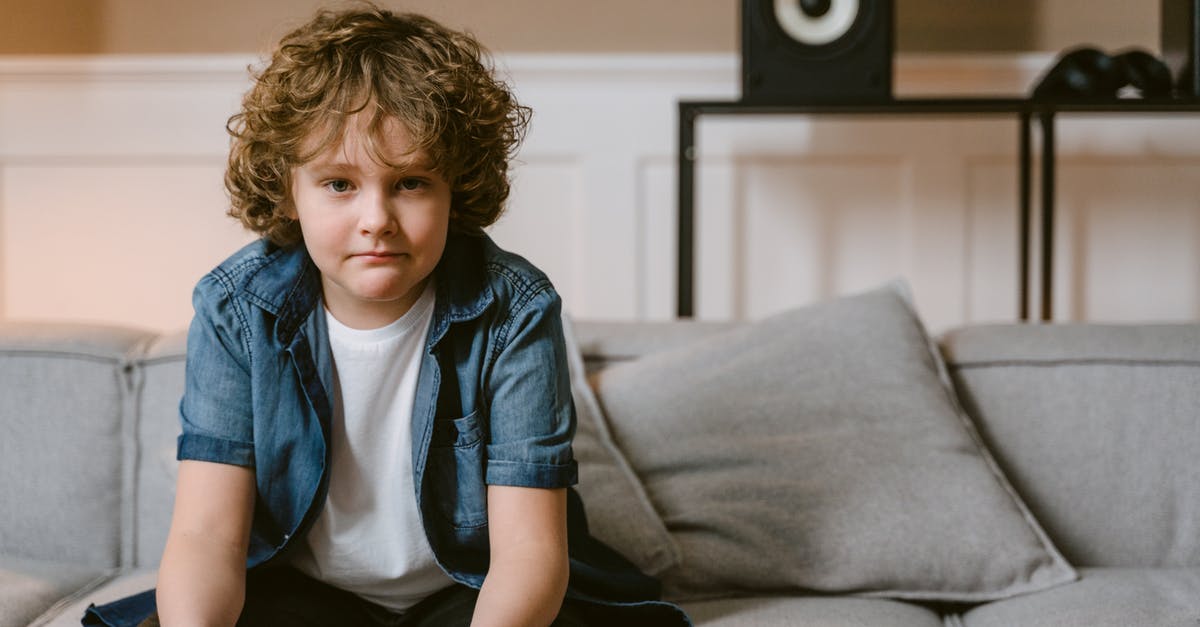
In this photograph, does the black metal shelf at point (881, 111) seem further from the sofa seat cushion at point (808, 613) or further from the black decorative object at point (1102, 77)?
the sofa seat cushion at point (808, 613)

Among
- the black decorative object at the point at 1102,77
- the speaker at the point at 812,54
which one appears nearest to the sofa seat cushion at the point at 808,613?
the speaker at the point at 812,54

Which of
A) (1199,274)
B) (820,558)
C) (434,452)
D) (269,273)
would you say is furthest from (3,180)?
(1199,274)

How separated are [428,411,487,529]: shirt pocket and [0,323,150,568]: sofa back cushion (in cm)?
56

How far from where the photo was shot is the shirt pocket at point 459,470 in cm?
94

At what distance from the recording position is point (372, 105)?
0.85m

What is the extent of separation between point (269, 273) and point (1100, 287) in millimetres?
1720

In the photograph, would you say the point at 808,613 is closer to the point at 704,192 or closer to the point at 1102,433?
the point at 1102,433

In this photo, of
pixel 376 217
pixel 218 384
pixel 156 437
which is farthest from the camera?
pixel 156 437

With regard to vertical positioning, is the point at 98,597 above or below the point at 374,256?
below

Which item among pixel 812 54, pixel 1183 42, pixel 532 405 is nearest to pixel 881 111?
pixel 812 54

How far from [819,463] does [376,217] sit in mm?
604

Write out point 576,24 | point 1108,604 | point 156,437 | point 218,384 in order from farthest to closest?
point 576,24 → point 156,437 → point 1108,604 → point 218,384

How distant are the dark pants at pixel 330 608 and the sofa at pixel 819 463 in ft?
0.73

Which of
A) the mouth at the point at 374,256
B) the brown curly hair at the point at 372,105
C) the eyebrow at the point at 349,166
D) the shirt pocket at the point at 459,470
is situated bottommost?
the shirt pocket at the point at 459,470
